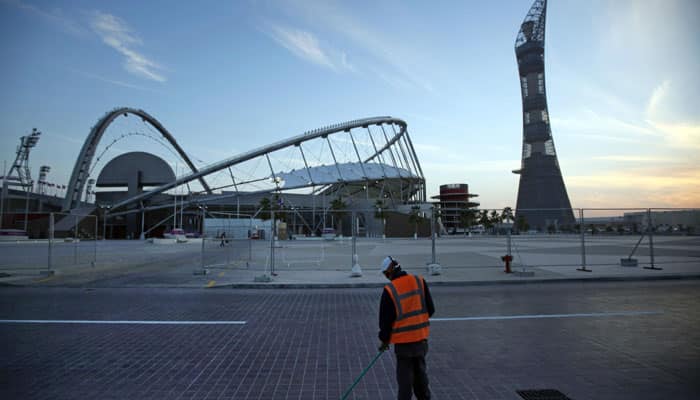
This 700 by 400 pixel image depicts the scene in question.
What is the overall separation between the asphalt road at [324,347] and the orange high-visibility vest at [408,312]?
1155mm

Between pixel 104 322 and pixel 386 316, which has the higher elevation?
pixel 386 316

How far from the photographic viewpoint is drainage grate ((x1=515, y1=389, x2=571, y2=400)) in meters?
4.38

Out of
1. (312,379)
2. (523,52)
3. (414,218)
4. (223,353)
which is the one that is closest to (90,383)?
(223,353)

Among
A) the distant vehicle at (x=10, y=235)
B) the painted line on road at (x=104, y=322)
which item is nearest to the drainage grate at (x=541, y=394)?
the painted line on road at (x=104, y=322)

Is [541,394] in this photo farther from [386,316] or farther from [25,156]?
[25,156]

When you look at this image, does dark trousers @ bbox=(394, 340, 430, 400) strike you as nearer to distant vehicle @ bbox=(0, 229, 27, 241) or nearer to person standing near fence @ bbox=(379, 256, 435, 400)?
person standing near fence @ bbox=(379, 256, 435, 400)

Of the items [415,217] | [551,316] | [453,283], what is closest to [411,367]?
[551,316]

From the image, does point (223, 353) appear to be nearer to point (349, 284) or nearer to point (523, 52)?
point (349, 284)

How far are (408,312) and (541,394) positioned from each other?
213 cm

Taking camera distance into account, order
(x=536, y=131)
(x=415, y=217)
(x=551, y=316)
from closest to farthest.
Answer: (x=551, y=316)
(x=415, y=217)
(x=536, y=131)

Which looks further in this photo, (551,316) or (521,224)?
(521,224)

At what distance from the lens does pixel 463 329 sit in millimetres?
7508

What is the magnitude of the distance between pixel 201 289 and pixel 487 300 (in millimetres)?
9240

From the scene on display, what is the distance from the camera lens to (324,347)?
6.38 metres
